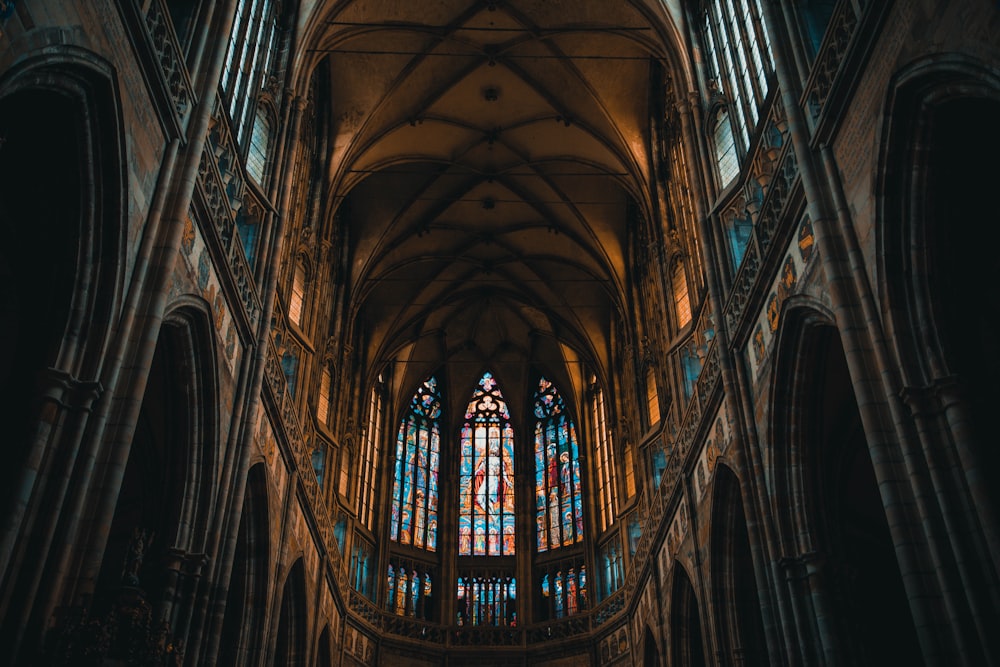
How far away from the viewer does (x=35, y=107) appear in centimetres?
1016

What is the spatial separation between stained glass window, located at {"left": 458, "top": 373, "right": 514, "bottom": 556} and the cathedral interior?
174 millimetres

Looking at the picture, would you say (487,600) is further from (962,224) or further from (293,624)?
(962,224)

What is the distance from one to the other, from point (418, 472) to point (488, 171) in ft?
41.0

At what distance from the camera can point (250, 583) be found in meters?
18.3

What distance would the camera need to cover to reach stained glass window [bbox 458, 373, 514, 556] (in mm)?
35312

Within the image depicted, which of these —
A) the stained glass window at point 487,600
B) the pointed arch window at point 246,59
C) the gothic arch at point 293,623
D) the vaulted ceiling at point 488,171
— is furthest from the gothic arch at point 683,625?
the pointed arch window at point 246,59

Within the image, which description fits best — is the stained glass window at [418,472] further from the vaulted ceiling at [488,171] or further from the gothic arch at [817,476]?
the gothic arch at [817,476]

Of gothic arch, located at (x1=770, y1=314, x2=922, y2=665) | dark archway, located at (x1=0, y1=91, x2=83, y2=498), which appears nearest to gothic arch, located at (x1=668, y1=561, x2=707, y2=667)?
gothic arch, located at (x1=770, y1=314, x2=922, y2=665)

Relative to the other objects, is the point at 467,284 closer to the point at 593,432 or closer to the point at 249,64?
the point at 593,432

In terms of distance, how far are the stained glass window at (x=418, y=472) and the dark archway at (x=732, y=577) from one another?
676 inches

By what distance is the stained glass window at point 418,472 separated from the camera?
3469 cm

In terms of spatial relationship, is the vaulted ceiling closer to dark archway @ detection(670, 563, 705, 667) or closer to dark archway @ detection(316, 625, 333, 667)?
dark archway @ detection(316, 625, 333, 667)

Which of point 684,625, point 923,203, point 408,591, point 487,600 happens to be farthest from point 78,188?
point 487,600

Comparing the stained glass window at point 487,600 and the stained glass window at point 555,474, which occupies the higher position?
the stained glass window at point 555,474
